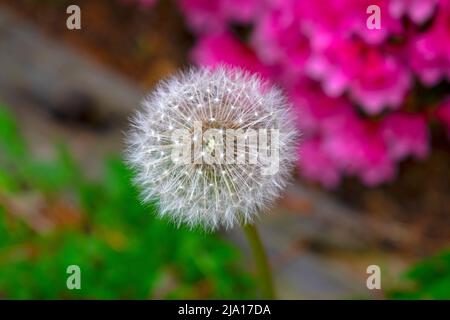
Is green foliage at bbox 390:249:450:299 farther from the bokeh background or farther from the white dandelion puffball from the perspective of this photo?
the white dandelion puffball

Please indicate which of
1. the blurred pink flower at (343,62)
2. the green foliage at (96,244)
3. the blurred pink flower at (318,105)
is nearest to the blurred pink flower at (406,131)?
the blurred pink flower at (343,62)

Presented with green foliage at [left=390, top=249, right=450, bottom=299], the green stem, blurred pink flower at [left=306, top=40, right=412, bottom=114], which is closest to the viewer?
the green stem

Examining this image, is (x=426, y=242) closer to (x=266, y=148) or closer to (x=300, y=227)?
(x=300, y=227)

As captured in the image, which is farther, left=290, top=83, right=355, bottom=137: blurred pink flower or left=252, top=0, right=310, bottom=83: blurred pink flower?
left=290, top=83, right=355, bottom=137: blurred pink flower

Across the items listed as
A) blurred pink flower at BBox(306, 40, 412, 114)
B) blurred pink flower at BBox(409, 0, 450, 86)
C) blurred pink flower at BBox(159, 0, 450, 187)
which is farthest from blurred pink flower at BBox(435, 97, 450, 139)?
blurred pink flower at BBox(409, 0, 450, 86)

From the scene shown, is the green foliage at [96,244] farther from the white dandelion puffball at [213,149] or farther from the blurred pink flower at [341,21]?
the white dandelion puffball at [213,149]
